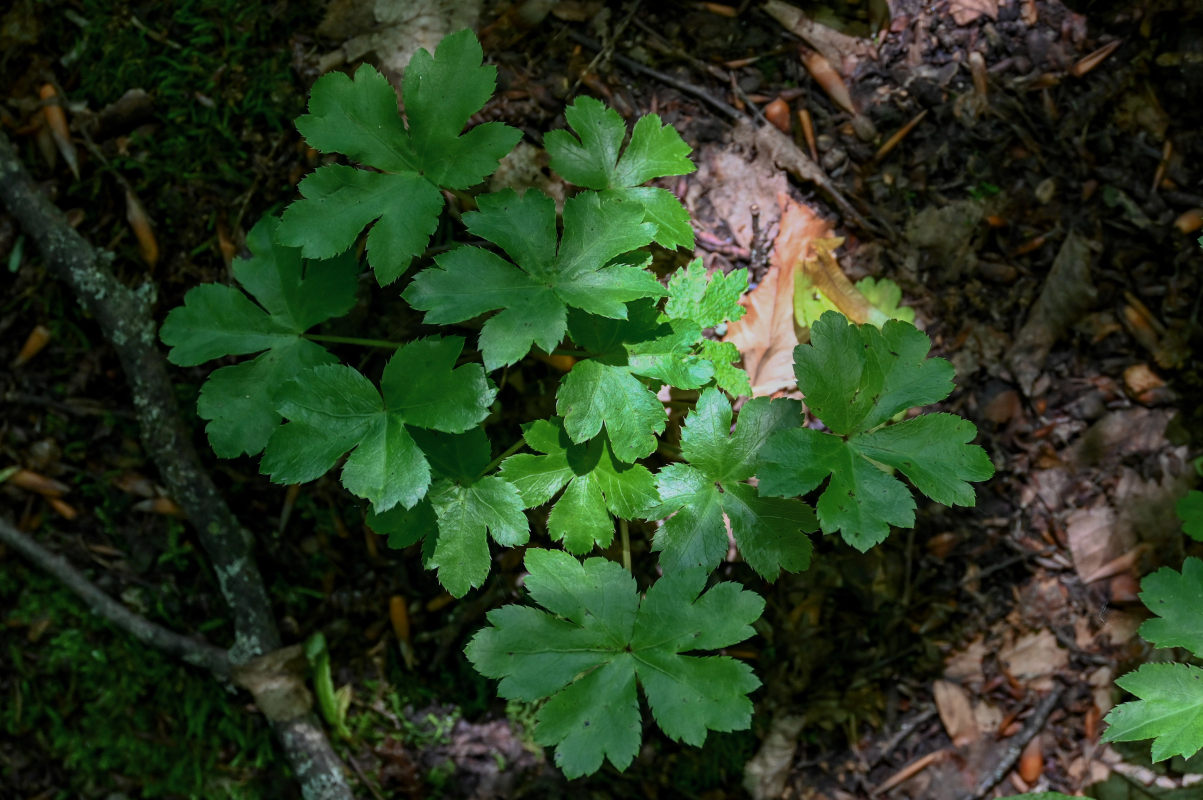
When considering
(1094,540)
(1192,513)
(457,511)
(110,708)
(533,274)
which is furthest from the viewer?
(110,708)

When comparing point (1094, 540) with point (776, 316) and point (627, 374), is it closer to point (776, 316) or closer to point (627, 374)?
point (776, 316)

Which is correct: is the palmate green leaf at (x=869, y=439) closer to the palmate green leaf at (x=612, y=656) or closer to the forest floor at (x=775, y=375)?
the palmate green leaf at (x=612, y=656)

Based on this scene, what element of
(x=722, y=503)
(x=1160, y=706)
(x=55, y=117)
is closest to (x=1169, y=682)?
(x=1160, y=706)

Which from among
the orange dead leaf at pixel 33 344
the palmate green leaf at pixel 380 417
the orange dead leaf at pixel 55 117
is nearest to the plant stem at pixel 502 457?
the palmate green leaf at pixel 380 417

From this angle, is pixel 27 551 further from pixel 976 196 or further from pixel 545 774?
pixel 976 196

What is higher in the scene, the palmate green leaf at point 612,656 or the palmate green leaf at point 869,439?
the palmate green leaf at point 869,439

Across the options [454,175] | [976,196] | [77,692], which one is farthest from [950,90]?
[77,692]
